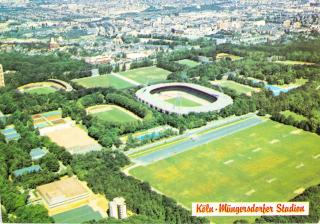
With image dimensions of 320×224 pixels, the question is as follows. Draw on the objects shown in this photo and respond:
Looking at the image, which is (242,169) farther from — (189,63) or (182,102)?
(189,63)

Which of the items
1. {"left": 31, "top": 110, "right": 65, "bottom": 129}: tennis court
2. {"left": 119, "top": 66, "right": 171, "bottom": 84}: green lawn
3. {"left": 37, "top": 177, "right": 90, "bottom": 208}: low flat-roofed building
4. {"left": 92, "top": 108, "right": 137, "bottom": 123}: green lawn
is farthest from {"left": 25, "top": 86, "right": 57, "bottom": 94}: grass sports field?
{"left": 37, "top": 177, "right": 90, "bottom": 208}: low flat-roofed building

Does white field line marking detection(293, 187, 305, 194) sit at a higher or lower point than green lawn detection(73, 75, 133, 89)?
higher

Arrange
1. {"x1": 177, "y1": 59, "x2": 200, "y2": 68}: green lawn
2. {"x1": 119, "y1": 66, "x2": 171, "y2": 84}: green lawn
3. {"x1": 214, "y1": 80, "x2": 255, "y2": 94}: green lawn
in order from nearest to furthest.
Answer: {"x1": 214, "y1": 80, "x2": 255, "y2": 94}: green lawn < {"x1": 119, "y1": 66, "x2": 171, "y2": 84}: green lawn < {"x1": 177, "y1": 59, "x2": 200, "y2": 68}: green lawn

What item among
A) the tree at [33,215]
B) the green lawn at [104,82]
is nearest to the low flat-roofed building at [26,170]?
the tree at [33,215]

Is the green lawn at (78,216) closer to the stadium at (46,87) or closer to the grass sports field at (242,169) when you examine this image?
the grass sports field at (242,169)

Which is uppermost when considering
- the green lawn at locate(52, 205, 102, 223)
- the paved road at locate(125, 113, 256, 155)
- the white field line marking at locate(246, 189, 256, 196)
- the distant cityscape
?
the distant cityscape

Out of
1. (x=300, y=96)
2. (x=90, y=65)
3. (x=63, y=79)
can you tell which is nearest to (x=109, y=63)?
(x=90, y=65)

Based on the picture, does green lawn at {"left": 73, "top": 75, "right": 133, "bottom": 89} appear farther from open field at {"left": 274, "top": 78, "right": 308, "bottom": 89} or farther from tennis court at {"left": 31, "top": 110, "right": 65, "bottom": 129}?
open field at {"left": 274, "top": 78, "right": 308, "bottom": 89}
